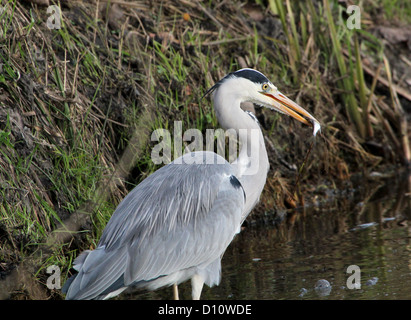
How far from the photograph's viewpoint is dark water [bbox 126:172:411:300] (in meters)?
4.41

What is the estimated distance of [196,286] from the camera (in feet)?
14.5

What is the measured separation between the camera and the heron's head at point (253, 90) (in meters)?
4.93

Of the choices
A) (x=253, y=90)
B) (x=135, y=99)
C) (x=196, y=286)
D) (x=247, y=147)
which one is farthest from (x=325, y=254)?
(x=135, y=99)

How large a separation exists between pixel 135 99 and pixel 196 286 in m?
2.33

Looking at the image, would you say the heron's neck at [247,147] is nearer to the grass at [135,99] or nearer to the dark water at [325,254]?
the dark water at [325,254]

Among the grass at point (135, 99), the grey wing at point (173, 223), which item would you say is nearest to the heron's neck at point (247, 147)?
the grey wing at point (173, 223)

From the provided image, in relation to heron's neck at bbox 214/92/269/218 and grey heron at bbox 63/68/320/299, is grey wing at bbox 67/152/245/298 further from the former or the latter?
heron's neck at bbox 214/92/269/218

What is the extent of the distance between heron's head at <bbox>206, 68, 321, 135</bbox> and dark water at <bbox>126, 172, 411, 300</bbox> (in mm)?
1038

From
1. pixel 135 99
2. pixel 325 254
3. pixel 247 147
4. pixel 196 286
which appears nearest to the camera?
pixel 196 286

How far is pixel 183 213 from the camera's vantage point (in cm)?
446

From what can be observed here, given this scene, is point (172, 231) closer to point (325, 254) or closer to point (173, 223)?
point (173, 223)

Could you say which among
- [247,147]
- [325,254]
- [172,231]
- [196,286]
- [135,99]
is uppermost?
[135,99]

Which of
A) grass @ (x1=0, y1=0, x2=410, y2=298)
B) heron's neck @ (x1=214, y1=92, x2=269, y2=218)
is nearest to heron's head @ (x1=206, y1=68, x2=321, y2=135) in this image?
heron's neck @ (x1=214, y1=92, x2=269, y2=218)
